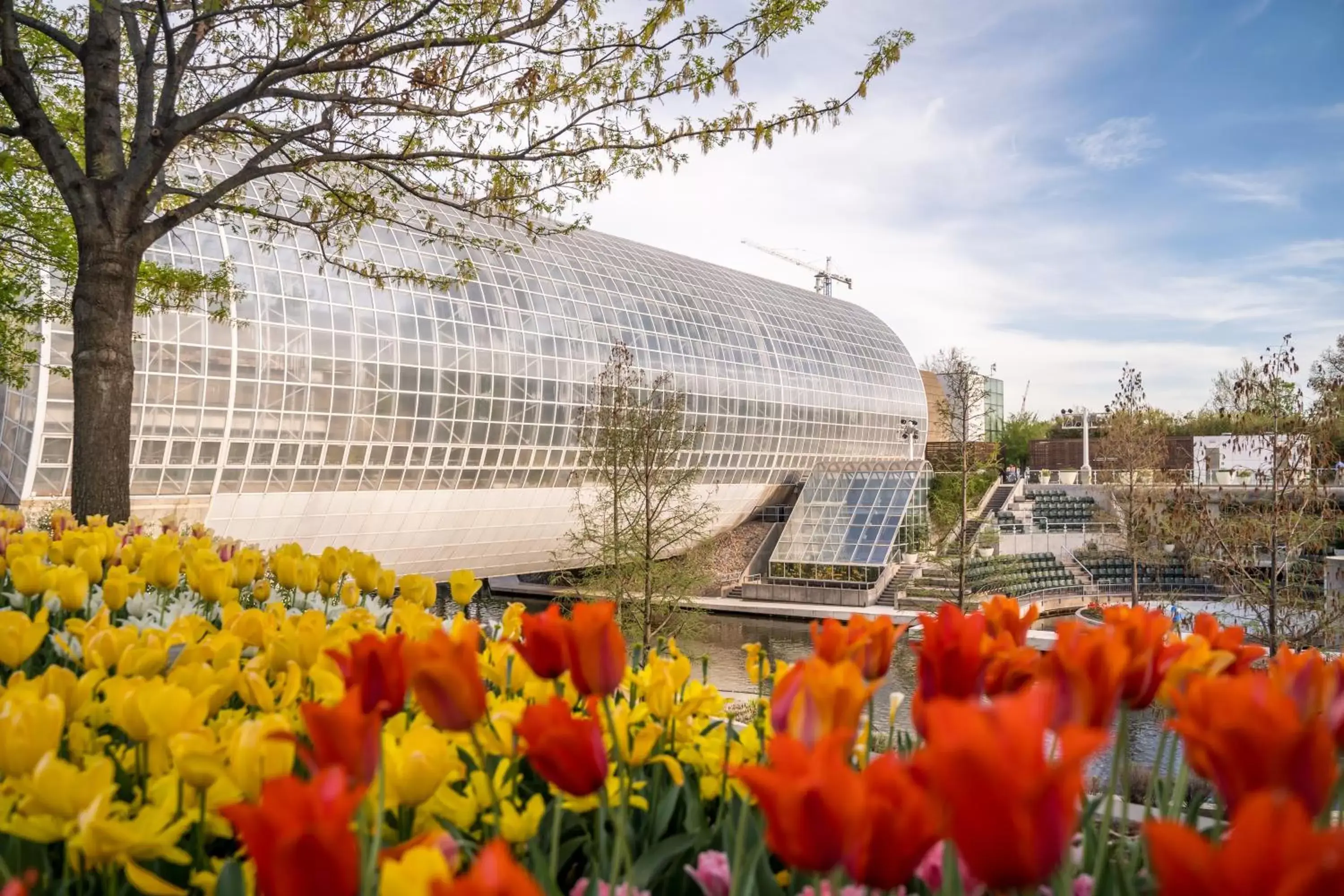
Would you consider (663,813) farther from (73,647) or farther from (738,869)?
(73,647)

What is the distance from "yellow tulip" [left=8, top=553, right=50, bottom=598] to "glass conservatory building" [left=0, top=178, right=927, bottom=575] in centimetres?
1271

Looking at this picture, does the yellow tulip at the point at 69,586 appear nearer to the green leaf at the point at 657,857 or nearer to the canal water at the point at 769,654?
the green leaf at the point at 657,857

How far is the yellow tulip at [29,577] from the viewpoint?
2748 mm

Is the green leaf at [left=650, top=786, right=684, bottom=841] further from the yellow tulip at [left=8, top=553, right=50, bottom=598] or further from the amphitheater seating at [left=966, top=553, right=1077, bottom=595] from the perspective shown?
the amphitheater seating at [left=966, top=553, right=1077, bottom=595]

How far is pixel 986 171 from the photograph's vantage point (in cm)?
1457

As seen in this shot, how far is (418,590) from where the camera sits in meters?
2.97

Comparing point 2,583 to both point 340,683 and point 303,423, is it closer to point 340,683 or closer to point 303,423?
point 340,683

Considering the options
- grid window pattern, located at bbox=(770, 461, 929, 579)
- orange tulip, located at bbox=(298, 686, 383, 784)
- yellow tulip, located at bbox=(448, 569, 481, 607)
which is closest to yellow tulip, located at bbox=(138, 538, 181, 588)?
yellow tulip, located at bbox=(448, 569, 481, 607)

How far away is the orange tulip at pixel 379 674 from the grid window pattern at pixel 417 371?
14680 mm

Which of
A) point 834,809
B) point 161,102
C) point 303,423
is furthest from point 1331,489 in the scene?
point 834,809

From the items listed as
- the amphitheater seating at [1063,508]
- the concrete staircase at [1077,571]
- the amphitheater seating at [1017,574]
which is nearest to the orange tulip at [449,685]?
the amphitheater seating at [1017,574]

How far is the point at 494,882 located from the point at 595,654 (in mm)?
691

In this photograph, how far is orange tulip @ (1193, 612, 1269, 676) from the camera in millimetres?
1752

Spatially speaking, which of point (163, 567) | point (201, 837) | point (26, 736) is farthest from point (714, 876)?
point (163, 567)
